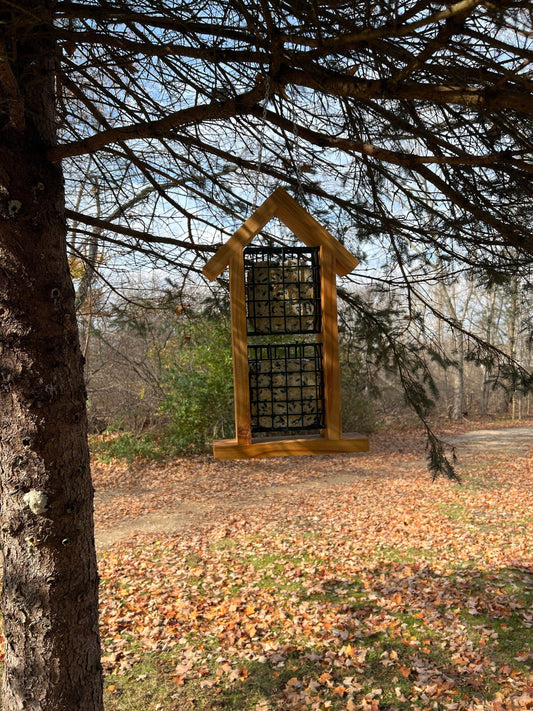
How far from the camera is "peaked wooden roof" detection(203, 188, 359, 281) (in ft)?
9.11

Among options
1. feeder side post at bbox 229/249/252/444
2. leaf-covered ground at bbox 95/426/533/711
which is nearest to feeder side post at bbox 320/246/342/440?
feeder side post at bbox 229/249/252/444

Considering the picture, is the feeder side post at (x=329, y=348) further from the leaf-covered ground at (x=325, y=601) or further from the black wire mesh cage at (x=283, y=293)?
the leaf-covered ground at (x=325, y=601)

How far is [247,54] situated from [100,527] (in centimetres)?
746

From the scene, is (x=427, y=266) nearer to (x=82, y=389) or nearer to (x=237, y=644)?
(x=82, y=389)

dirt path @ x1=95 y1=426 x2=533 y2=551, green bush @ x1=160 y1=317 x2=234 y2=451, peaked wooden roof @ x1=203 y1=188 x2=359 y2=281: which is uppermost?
peaked wooden roof @ x1=203 y1=188 x2=359 y2=281

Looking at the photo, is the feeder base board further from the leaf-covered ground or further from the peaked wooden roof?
the leaf-covered ground

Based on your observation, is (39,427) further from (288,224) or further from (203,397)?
(203,397)

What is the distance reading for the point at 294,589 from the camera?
19.9 feet

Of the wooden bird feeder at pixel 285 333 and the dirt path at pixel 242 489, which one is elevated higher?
the wooden bird feeder at pixel 285 333

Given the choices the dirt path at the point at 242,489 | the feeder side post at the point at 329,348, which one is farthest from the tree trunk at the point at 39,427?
the dirt path at the point at 242,489

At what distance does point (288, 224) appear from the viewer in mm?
2994

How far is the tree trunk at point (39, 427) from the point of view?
9.01 ft

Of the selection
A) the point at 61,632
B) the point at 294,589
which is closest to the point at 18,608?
the point at 61,632

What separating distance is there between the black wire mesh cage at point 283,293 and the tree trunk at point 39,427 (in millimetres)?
976
